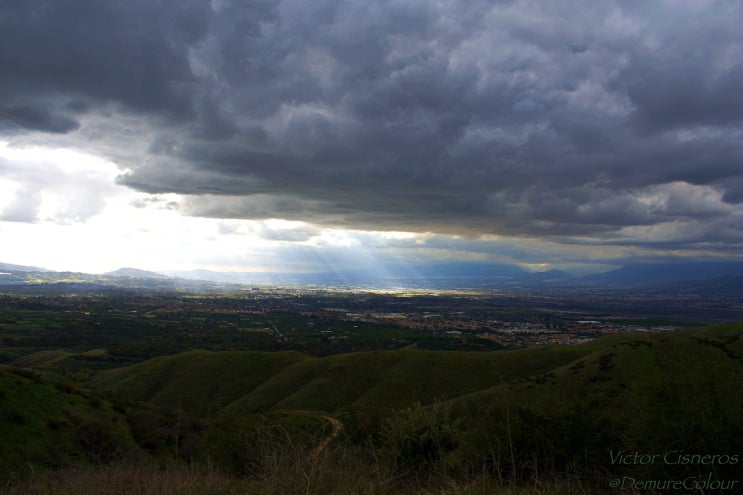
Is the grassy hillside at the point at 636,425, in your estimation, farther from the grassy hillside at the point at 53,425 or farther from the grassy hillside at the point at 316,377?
the grassy hillside at the point at 316,377

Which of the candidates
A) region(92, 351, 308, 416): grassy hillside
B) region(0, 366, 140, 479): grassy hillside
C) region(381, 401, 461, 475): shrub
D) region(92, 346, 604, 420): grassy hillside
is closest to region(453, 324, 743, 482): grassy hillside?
region(381, 401, 461, 475): shrub

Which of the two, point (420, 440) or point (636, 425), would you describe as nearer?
point (636, 425)

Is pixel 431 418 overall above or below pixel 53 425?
above

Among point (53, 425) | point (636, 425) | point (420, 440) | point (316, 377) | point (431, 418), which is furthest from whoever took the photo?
A: point (316, 377)

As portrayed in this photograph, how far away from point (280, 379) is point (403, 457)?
198ft

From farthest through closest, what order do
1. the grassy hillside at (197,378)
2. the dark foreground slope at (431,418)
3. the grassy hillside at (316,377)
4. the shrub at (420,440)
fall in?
the grassy hillside at (197,378) → the grassy hillside at (316,377) → the shrub at (420,440) → the dark foreground slope at (431,418)

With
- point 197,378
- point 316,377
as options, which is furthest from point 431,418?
point 197,378

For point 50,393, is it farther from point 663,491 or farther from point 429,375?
point 429,375

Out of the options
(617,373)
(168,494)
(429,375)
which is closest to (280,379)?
(429,375)

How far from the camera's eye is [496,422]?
41.1ft

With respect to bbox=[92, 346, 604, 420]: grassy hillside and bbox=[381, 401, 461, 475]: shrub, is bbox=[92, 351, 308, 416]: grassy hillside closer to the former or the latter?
bbox=[92, 346, 604, 420]: grassy hillside

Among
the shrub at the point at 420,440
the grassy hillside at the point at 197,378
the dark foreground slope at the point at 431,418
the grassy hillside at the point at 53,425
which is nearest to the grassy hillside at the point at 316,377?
the grassy hillside at the point at 197,378

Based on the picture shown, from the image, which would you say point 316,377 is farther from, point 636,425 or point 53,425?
point 636,425

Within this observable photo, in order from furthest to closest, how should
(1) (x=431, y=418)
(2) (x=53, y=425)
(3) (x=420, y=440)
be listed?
(2) (x=53, y=425)
(1) (x=431, y=418)
(3) (x=420, y=440)
